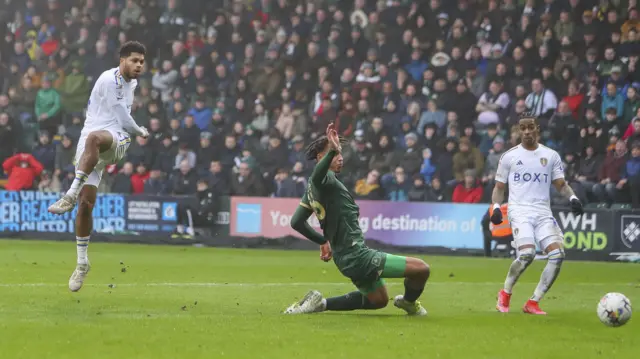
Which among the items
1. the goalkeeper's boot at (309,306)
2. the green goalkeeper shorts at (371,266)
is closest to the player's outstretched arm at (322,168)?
the green goalkeeper shorts at (371,266)

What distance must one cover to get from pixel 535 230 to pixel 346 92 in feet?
45.3

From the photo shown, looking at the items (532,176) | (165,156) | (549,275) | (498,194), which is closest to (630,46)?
(165,156)

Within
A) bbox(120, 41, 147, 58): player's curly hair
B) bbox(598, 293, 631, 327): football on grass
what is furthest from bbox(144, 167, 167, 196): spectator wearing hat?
bbox(598, 293, 631, 327): football on grass

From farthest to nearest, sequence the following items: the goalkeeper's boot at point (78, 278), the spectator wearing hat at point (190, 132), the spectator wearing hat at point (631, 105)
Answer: the spectator wearing hat at point (190, 132), the spectator wearing hat at point (631, 105), the goalkeeper's boot at point (78, 278)

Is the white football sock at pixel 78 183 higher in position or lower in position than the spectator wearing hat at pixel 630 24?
lower

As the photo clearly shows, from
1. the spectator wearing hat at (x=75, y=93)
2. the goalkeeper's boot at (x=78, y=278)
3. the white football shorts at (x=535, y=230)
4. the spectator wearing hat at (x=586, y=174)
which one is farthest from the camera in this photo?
the spectator wearing hat at (x=75, y=93)

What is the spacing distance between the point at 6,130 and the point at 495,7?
12.6 metres

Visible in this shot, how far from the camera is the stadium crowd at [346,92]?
22812 millimetres

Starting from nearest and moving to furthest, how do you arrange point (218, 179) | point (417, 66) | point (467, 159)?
1. point (467, 159)
2. point (218, 179)
3. point (417, 66)

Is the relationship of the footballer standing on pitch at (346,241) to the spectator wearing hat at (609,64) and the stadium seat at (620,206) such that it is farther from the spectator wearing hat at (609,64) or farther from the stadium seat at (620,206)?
the spectator wearing hat at (609,64)

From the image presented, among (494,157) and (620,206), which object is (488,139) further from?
(620,206)

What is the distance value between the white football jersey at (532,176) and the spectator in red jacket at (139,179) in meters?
14.6

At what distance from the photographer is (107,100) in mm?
11445

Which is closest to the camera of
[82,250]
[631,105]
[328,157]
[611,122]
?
[328,157]
